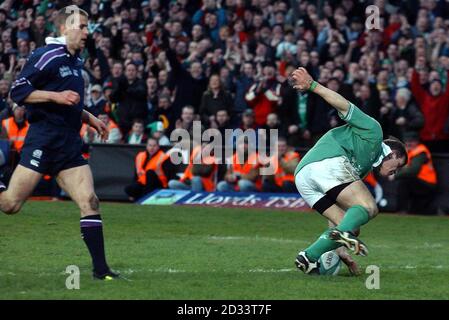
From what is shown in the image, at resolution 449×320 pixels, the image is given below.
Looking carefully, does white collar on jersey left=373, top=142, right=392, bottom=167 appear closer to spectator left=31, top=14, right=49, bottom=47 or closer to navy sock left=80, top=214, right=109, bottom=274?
navy sock left=80, top=214, right=109, bottom=274

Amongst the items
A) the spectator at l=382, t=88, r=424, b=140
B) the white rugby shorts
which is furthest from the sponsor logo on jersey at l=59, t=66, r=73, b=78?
the spectator at l=382, t=88, r=424, b=140

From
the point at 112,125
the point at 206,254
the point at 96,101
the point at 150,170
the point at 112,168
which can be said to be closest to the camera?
the point at 206,254

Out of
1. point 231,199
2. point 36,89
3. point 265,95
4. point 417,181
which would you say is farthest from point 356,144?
point 265,95

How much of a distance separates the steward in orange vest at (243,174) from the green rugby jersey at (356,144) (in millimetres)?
9298

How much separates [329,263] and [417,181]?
8.82m

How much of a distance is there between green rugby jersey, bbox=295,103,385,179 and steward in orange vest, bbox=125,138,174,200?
975cm

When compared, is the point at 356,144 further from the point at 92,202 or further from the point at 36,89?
the point at 36,89

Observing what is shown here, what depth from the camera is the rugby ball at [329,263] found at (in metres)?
10.8

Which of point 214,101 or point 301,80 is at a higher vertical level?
point 214,101

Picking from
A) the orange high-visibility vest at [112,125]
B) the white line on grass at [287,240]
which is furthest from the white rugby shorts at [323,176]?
the orange high-visibility vest at [112,125]

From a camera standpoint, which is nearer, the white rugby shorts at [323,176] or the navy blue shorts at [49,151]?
the navy blue shorts at [49,151]

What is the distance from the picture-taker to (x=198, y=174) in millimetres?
20547

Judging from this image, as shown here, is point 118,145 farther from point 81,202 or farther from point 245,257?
point 81,202

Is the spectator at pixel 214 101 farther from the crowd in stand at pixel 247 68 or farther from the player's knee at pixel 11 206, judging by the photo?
the player's knee at pixel 11 206
